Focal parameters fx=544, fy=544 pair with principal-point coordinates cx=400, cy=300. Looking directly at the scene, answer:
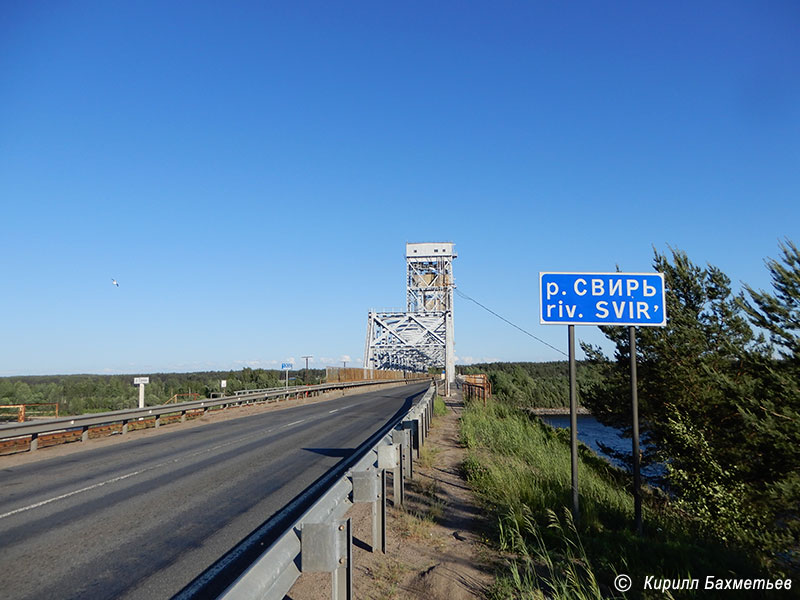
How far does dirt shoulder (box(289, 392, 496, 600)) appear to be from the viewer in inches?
181

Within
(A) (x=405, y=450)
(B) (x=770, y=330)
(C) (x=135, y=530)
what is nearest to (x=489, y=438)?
(A) (x=405, y=450)

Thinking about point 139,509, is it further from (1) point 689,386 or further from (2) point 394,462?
(1) point 689,386

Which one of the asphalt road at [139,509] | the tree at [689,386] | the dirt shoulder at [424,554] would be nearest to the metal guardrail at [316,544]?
the asphalt road at [139,509]

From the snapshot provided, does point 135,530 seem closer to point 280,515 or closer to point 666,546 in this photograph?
point 280,515

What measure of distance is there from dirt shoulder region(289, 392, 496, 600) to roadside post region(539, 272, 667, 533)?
6.45ft

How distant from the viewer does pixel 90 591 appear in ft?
15.0

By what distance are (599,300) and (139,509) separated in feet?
21.9

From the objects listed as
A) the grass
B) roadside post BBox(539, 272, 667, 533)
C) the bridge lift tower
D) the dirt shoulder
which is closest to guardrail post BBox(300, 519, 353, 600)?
the dirt shoulder

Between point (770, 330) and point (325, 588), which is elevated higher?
point (770, 330)

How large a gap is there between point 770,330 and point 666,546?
495cm

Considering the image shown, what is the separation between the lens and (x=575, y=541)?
5.67 metres

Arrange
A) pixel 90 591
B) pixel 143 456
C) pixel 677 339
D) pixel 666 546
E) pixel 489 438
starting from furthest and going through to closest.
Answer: pixel 677 339, pixel 489 438, pixel 143 456, pixel 666 546, pixel 90 591

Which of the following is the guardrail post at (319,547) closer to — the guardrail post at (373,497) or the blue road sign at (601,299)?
the guardrail post at (373,497)

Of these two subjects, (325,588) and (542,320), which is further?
(542,320)
